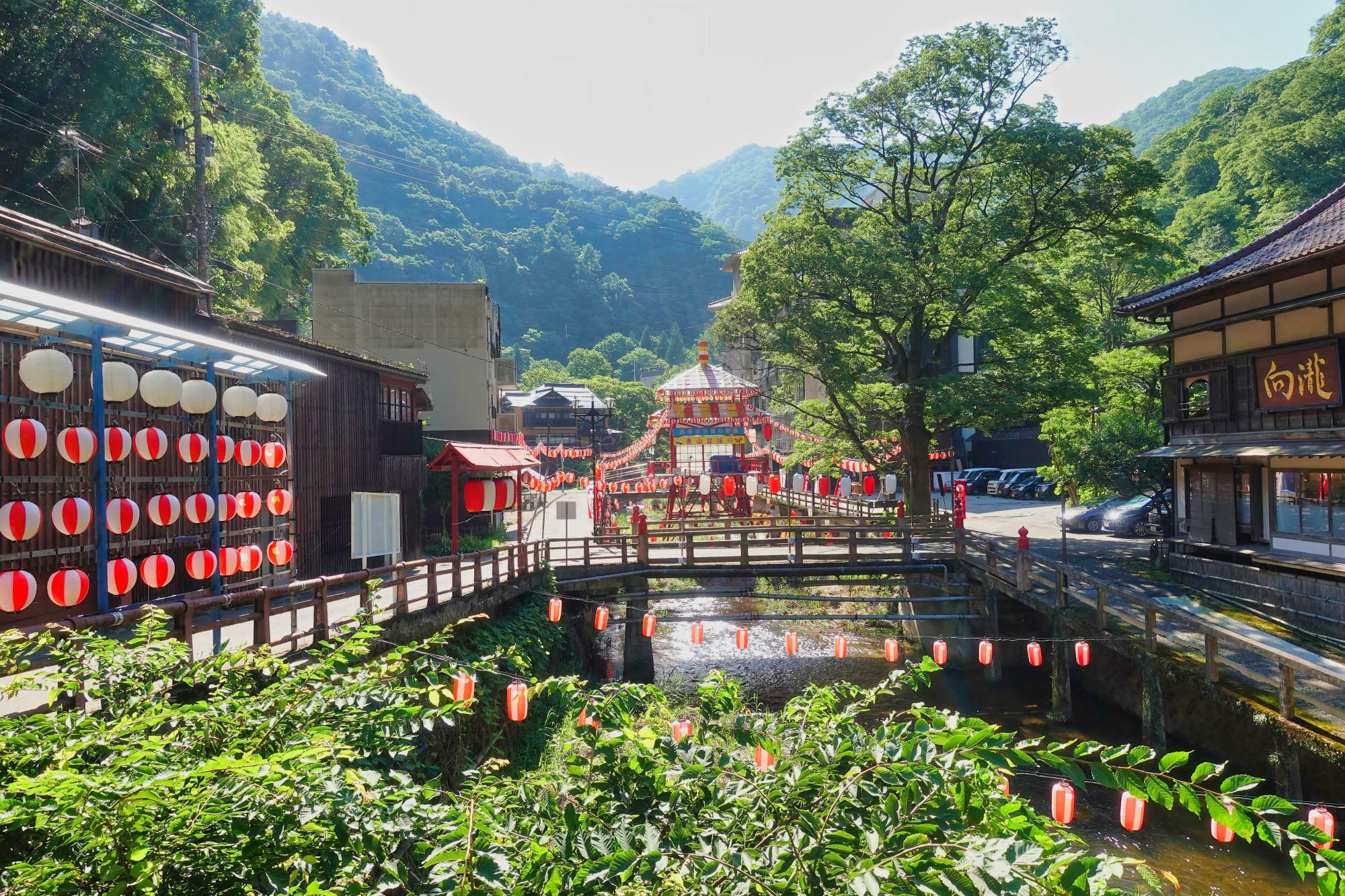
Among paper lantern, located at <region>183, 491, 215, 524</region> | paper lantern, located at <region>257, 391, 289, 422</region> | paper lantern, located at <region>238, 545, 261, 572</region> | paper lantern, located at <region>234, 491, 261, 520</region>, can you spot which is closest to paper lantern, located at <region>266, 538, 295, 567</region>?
paper lantern, located at <region>238, 545, 261, 572</region>

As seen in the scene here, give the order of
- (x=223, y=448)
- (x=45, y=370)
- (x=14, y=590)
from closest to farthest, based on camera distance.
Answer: (x=14, y=590) → (x=45, y=370) → (x=223, y=448)

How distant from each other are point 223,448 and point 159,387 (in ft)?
5.50

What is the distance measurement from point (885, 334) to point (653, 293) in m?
104

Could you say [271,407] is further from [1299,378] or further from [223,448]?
[1299,378]

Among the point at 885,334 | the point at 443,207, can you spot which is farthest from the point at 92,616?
the point at 443,207

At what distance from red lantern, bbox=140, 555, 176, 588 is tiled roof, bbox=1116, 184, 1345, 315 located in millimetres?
20021

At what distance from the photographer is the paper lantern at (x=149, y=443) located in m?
9.82

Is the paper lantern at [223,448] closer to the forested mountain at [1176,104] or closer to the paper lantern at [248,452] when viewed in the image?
the paper lantern at [248,452]

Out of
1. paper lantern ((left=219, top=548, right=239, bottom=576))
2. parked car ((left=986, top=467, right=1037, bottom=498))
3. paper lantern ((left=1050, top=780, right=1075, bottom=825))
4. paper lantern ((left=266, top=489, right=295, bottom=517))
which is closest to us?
paper lantern ((left=1050, top=780, right=1075, bottom=825))

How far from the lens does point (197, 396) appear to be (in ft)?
34.1

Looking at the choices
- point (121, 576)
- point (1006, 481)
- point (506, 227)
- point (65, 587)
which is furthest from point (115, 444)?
point (506, 227)

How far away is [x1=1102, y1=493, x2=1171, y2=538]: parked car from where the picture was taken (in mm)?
26188

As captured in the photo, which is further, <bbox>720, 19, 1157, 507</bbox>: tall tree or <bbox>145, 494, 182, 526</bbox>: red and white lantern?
<bbox>720, 19, 1157, 507</bbox>: tall tree

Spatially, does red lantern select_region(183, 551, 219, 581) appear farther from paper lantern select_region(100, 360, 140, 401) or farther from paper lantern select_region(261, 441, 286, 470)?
paper lantern select_region(100, 360, 140, 401)
